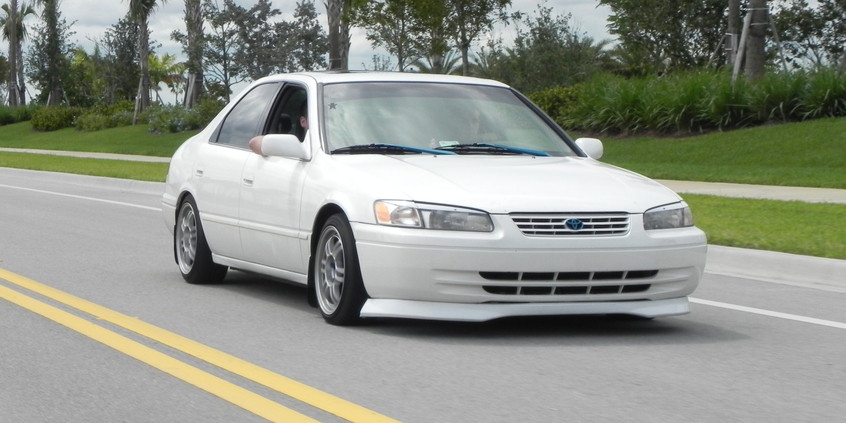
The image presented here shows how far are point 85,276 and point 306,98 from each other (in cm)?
258

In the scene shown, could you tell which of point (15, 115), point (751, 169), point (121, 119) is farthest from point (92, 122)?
point (751, 169)

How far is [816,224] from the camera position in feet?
41.2

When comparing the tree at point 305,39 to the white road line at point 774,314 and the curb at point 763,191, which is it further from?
the white road line at point 774,314

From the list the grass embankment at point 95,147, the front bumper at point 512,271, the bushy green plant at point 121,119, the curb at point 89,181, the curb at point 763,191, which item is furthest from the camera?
the bushy green plant at point 121,119

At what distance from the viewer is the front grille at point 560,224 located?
21.7 feet

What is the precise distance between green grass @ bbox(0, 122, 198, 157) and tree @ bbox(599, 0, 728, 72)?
1556cm

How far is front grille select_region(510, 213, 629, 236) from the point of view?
6.61 meters

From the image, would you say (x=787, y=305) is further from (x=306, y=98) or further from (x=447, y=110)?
(x=306, y=98)

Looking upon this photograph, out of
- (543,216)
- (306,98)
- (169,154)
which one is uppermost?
(306,98)

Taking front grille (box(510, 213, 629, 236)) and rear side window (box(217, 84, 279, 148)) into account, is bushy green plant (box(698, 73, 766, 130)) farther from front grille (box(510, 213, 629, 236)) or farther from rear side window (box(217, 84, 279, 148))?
front grille (box(510, 213, 629, 236))

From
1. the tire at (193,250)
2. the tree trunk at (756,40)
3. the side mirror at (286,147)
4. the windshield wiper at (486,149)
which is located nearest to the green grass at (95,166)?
the tree trunk at (756,40)

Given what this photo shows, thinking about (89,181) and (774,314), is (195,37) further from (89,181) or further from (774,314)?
(774,314)

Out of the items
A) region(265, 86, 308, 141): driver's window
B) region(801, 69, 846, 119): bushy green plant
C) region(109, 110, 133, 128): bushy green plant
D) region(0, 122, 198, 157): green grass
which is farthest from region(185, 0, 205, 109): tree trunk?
region(265, 86, 308, 141): driver's window

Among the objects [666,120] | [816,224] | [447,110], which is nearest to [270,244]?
[447,110]
